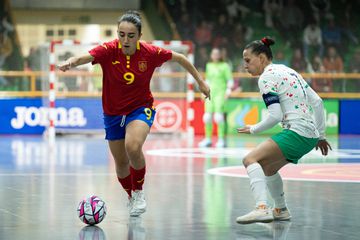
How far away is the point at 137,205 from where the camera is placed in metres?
9.02

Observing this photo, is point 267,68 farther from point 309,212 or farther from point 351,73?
point 351,73

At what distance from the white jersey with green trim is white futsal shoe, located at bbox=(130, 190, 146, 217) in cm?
165

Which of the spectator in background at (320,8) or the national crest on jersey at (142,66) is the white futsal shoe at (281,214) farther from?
the spectator in background at (320,8)

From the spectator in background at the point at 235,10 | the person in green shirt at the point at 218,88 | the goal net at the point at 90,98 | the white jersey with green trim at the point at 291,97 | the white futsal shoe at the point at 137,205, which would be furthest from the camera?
the spectator in background at the point at 235,10

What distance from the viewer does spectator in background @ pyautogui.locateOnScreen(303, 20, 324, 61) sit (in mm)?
29000

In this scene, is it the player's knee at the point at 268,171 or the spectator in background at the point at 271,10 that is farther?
the spectator in background at the point at 271,10

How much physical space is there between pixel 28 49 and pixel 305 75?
8473 millimetres

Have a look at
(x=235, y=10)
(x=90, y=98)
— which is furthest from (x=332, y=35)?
(x=90, y=98)

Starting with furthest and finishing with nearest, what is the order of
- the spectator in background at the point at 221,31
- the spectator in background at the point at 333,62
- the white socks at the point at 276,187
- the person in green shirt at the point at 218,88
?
the spectator in background at the point at 221,31
the spectator in background at the point at 333,62
the person in green shirt at the point at 218,88
the white socks at the point at 276,187

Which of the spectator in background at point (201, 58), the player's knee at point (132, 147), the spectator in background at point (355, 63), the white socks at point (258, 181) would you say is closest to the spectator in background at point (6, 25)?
the spectator in background at point (201, 58)

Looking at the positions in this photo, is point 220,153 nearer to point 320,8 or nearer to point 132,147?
point 132,147

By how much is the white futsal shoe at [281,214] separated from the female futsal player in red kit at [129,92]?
4.34 feet

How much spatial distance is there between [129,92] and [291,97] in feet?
5.45

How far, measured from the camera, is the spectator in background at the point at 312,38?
29.0 meters
